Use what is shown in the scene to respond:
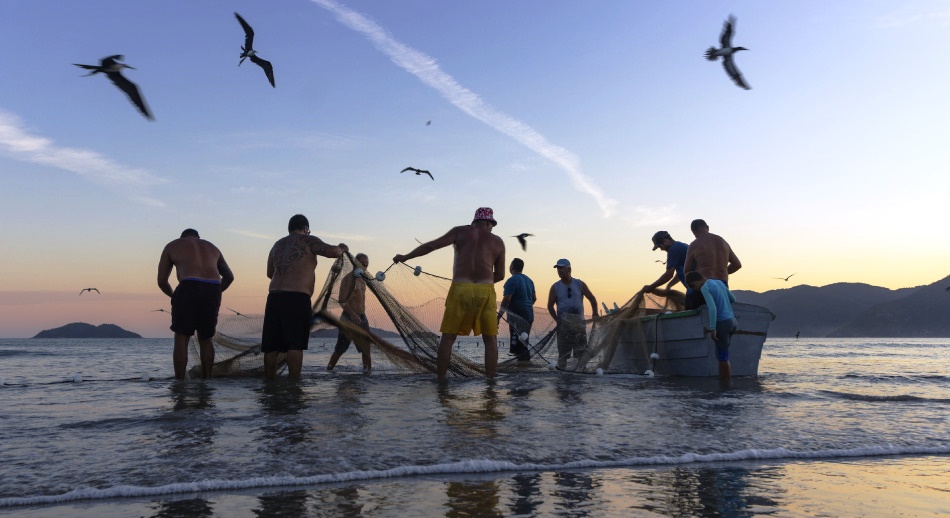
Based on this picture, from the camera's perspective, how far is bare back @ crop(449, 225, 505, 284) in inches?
336

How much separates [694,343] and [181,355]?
694 centimetres

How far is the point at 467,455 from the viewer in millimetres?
3799

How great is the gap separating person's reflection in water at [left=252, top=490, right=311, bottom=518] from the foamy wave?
18 centimetres

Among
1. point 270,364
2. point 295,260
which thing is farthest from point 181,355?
point 295,260

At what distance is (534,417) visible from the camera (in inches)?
206

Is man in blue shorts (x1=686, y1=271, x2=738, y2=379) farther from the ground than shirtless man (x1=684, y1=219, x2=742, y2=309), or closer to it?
closer to it

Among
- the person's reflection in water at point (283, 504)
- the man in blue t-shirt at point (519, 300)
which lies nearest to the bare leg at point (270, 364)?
the man in blue t-shirt at point (519, 300)

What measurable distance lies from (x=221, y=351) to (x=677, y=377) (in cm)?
656

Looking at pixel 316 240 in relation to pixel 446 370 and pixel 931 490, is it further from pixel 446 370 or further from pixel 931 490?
pixel 931 490

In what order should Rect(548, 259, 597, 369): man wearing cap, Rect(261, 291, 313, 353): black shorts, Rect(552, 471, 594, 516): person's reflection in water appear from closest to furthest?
Rect(552, 471, 594, 516): person's reflection in water → Rect(261, 291, 313, 353): black shorts → Rect(548, 259, 597, 369): man wearing cap

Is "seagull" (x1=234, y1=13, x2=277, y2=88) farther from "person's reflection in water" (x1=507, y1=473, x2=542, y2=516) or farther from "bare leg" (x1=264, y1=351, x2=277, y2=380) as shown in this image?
"person's reflection in water" (x1=507, y1=473, x2=542, y2=516)

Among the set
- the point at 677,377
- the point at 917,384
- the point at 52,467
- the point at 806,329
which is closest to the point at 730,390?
the point at 677,377

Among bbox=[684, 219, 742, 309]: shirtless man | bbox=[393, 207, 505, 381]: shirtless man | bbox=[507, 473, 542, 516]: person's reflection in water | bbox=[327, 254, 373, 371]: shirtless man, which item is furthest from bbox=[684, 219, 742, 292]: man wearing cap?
bbox=[507, 473, 542, 516]: person's reflection in water

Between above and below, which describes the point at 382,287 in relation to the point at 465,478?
above
